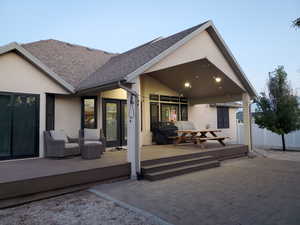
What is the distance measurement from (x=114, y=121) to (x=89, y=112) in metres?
1.08

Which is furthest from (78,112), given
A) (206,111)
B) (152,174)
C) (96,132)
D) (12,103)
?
(206,111)

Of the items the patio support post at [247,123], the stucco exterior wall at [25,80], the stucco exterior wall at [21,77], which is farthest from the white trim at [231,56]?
the stucco exterior wall at [21,77]

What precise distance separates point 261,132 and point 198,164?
8.79 meters

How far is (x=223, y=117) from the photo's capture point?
43.8 feet

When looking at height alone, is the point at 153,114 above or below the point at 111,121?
above

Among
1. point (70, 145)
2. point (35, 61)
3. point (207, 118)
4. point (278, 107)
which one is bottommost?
point (70, 145)

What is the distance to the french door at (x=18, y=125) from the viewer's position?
5.71 m

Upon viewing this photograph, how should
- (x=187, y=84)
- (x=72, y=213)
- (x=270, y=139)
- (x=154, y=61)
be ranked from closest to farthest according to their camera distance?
(x=72, y=213), (x=154, y=61), (x=187, y=84), (x=270, y=139)

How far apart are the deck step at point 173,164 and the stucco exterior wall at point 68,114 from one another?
11.8 ft

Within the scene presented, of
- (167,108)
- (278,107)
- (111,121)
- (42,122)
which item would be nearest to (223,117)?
(278,107)

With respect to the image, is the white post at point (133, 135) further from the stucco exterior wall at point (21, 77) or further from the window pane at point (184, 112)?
the window pane at point (184, 112)

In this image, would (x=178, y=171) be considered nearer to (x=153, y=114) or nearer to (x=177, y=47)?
(x=177, y=47)

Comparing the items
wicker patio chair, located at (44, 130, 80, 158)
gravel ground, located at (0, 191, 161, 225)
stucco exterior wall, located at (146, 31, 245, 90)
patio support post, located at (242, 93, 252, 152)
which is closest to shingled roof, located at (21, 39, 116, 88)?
wicker patio chair, located at (44, 130, 80, 158)

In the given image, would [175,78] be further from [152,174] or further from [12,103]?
[12,103]
